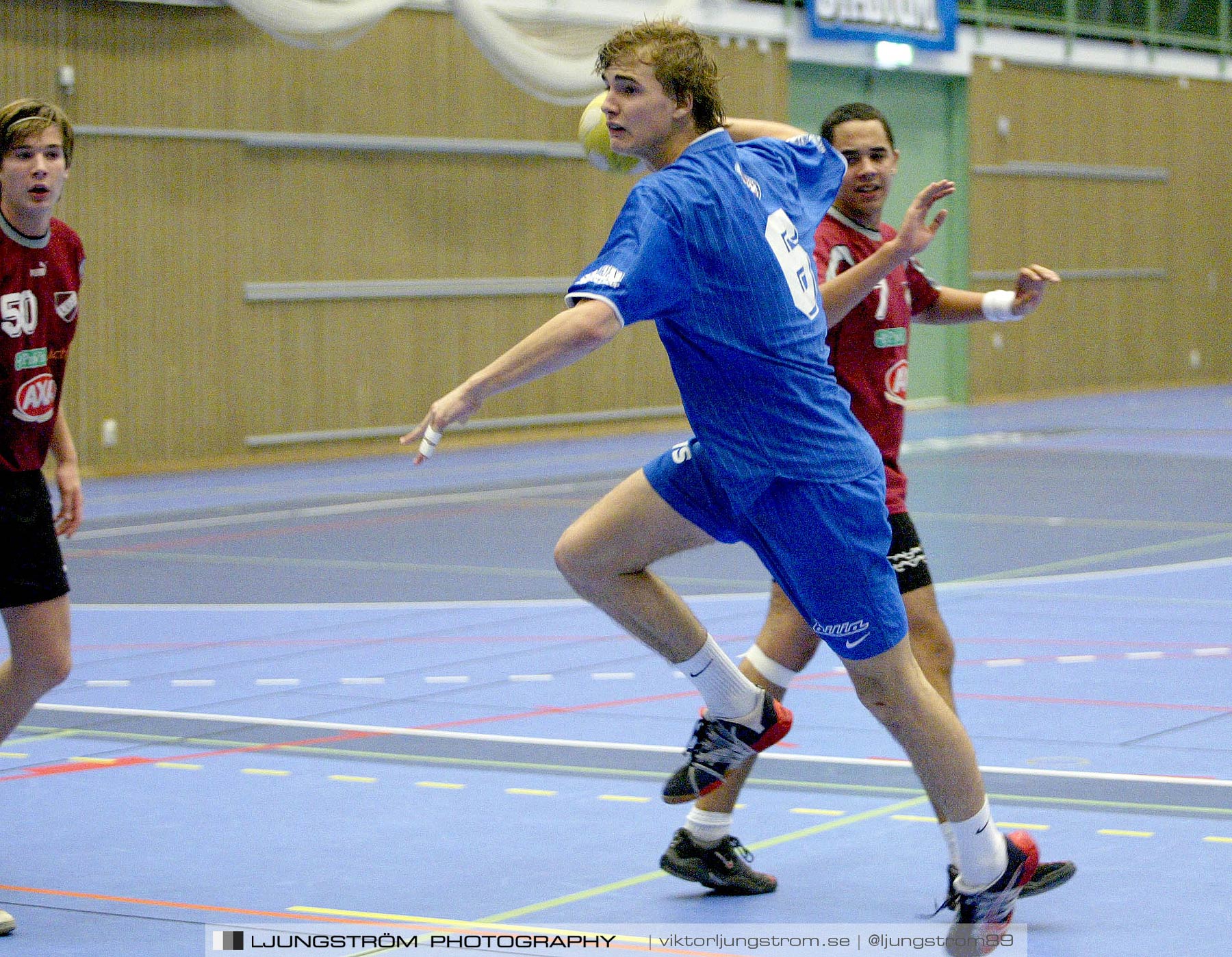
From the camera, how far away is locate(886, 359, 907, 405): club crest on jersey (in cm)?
484

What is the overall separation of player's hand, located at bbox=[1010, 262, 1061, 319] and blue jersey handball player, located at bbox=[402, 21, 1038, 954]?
3.03 ft

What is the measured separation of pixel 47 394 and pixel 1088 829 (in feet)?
9.83

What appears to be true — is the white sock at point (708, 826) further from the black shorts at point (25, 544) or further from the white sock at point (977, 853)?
the black shorts at point (25, 544)

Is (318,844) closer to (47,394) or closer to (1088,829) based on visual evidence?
(47,394)

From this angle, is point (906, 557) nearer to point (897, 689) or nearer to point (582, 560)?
point (897, 689)

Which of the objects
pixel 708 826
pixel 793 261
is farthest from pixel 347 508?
pixel 793 261

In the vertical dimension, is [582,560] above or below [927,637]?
above

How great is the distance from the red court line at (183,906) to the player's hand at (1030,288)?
7.49 feet

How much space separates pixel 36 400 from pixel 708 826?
2.01 meters

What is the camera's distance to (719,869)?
178 inches

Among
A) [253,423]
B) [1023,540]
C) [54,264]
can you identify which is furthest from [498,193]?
[54,264]

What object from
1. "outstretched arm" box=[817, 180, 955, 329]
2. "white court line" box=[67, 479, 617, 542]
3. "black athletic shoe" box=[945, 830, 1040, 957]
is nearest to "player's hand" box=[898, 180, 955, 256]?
"outstretched arm" box=[817, 180, 955, 329]

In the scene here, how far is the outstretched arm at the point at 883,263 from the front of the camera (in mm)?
4289

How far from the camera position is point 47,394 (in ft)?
15.5
